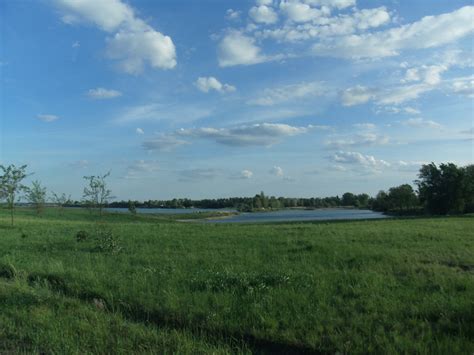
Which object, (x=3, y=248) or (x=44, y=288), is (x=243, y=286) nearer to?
(x=44, y=288)

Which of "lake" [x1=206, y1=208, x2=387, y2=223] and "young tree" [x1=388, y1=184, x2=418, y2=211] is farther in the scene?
"young tree" [x1=388, y1=184, x2=418, y2=211]

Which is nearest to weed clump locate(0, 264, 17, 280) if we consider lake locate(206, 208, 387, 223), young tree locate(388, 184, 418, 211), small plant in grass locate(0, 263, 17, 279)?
small plant in grass locate(0, 263, 17, 279)

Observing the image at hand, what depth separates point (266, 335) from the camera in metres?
5.89

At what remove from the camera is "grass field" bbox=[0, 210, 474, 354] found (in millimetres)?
5598

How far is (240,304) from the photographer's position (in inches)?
282

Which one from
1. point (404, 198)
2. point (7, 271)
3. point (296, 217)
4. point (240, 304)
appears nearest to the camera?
point (240, 304)

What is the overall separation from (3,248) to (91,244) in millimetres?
3324

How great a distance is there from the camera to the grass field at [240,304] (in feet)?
18.4

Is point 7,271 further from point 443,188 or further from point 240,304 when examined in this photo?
point 443,188

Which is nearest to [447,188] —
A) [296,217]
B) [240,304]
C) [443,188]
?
[443,188]

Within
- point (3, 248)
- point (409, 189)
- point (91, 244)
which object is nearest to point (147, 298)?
point (91, 244)

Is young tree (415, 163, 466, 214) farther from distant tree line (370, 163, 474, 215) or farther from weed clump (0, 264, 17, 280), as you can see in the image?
weed clump (0, 264, 17, 280)

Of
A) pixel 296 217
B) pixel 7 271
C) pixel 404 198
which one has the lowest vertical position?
pixel 296 217

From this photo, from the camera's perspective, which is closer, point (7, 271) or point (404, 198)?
point (7, 271)
